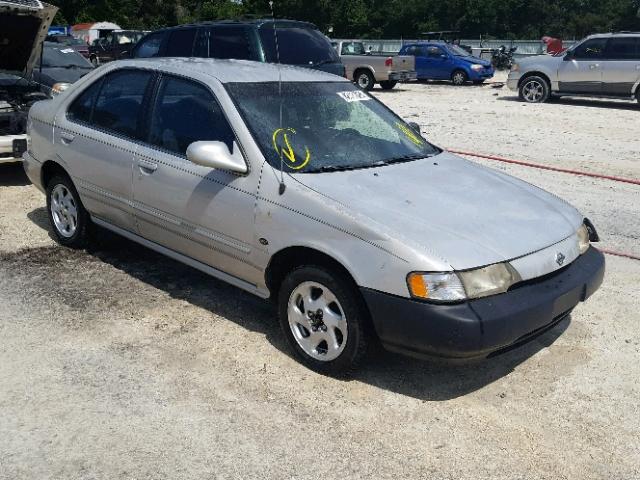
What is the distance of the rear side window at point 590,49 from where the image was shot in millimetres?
16938

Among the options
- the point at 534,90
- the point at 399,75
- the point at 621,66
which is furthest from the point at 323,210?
the point at 399,75

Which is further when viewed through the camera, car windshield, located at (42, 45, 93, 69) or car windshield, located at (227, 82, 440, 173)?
car windshield, located at (42, 45, 93, 69)

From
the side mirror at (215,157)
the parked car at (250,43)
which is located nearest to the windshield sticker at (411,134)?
the side mirror at (215,157)

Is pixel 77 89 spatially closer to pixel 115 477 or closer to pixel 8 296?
pixel 8 296

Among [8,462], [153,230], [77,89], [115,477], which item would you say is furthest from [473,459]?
[77,89]

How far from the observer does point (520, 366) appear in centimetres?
403

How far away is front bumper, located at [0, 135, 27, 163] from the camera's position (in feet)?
24.4

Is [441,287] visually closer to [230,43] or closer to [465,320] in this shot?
A: [465,320]

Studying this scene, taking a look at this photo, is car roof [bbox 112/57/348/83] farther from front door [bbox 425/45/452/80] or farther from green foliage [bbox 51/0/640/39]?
green foliage [bbox 51/0/640/39]

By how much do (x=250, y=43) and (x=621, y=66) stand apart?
10.1m

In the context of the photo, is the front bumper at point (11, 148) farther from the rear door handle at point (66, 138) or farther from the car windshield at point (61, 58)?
the car windshield at point (61, 58)

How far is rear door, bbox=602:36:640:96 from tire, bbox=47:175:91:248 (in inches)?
571

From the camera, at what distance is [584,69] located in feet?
55.6

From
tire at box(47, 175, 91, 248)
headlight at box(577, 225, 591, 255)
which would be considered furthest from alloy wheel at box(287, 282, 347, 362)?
tire at box(47, 175, 91, 248)
